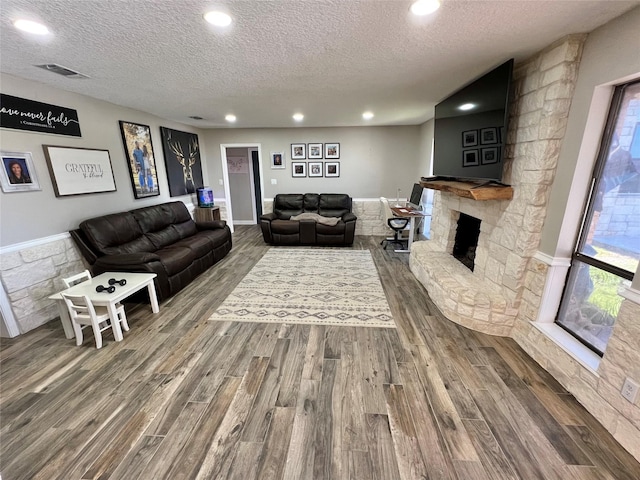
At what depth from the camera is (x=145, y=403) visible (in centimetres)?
178

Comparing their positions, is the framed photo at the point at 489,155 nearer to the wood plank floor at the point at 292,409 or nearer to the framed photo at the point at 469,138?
the framed photo at the point at 469,138

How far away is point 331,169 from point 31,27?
500 centimetres

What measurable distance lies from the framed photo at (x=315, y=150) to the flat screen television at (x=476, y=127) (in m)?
3.12

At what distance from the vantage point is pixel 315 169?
621 centimetres

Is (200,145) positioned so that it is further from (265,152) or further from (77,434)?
(77,434)

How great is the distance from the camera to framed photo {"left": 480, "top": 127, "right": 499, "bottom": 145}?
2.27 meters

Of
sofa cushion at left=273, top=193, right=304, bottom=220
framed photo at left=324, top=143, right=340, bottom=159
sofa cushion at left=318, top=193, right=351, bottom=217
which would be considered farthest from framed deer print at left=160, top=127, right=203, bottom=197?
framed photo at left=324, top=143, right=340, bottom=159

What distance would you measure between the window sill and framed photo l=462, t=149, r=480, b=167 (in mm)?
1530

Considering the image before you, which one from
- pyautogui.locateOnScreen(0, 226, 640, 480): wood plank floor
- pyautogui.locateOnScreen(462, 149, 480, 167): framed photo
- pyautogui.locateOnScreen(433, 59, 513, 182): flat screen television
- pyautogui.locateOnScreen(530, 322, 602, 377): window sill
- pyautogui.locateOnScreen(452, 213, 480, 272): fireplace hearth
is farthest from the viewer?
pyautogui.locateOnScreen(452, 213, 480, 272): fireplace hearth

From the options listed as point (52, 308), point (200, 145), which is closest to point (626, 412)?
point (52, 308)

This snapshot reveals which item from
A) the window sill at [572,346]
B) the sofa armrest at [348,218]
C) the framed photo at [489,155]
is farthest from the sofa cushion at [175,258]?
the window sill at [572,346]

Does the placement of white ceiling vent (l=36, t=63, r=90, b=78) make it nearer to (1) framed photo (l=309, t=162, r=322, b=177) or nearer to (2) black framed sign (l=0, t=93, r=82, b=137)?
(2) black framed sign (l=0, t=93, r=82, b=137)

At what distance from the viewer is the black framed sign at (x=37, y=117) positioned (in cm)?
250

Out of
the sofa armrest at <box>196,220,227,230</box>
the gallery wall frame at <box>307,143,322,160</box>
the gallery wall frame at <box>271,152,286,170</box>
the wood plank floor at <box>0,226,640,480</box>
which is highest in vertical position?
the gallery wall frame at <box>307,143,322,160</box>
